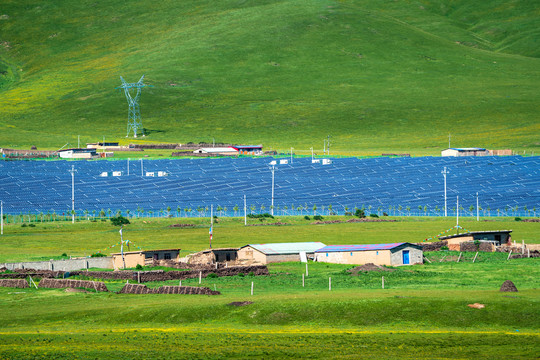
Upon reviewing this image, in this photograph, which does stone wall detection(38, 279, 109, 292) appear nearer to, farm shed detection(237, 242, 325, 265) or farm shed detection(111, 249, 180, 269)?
farm shed detection(111, 249, 180, 269)

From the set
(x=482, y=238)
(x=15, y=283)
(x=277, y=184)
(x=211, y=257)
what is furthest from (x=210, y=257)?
(x=277, y=184)

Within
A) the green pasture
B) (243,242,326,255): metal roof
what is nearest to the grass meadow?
(243,242,326,255): metal roof

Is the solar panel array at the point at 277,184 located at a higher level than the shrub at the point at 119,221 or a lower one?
higher

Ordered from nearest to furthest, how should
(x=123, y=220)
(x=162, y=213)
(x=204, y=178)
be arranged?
(x=123, y=220) < (x=162, y=213) < (x=204, y=178)

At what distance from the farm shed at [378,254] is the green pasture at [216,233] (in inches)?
541

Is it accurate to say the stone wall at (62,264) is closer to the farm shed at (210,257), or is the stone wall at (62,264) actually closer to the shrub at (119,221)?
the farm shed at (210,257)

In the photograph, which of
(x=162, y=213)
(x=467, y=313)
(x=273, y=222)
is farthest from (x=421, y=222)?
(x=467, y=313)

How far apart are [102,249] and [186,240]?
9.96 m

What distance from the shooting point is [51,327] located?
44.0 m

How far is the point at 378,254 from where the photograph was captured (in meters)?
69.3

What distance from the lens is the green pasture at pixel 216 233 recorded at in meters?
84.8

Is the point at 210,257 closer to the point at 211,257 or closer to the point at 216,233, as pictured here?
the point at 211,257

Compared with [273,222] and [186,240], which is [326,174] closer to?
[273,222]

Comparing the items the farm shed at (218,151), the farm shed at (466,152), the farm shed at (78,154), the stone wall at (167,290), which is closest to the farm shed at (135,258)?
the stone wall at (167,290)
